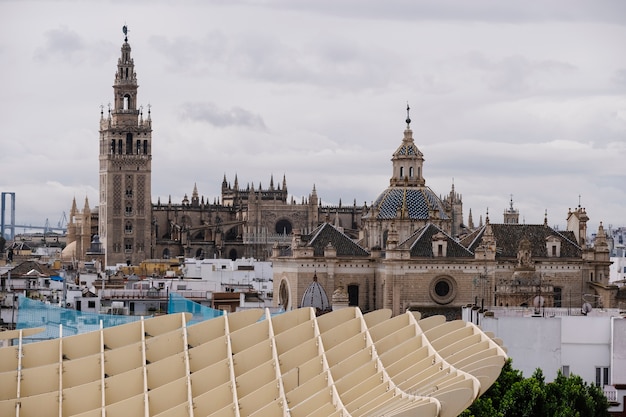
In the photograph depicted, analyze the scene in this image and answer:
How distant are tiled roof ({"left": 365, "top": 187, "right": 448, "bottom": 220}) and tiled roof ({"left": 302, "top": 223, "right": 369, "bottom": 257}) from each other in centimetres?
434

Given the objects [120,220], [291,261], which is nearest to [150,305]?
[291,261]

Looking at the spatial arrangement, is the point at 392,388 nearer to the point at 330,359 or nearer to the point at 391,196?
the point at 330,359

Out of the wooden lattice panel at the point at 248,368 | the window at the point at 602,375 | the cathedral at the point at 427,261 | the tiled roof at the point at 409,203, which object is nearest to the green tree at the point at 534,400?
the wooden lattice panel at the point at 248,368

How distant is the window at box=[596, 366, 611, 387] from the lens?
48688mm

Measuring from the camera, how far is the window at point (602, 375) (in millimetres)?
48688

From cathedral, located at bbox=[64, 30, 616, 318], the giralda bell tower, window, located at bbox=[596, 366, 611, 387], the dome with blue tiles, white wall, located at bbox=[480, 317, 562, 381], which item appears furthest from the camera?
the giralda bell tower

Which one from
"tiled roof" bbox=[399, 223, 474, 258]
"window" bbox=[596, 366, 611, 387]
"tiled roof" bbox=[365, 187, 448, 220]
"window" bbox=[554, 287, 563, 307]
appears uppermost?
"tiled roof" bbox=[365, 187, 448, 220]

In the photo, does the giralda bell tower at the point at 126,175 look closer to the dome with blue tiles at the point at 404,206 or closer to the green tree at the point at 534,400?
the dome with blue tiles at the point at 404,206

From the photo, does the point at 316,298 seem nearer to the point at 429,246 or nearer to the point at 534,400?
the point at 429,246

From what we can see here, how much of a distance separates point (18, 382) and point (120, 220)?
122428 mm

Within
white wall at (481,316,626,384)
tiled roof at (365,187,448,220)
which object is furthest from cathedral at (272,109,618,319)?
white wall at (481,316,626,384)

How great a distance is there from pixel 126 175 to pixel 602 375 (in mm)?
110038

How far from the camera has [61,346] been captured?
34969 millimetres

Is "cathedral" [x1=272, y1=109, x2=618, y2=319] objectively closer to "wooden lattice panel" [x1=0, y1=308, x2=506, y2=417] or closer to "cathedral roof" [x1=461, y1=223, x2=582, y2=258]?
"cathedral roof" [x1=461, y1=223, x2=582, y2=258]
